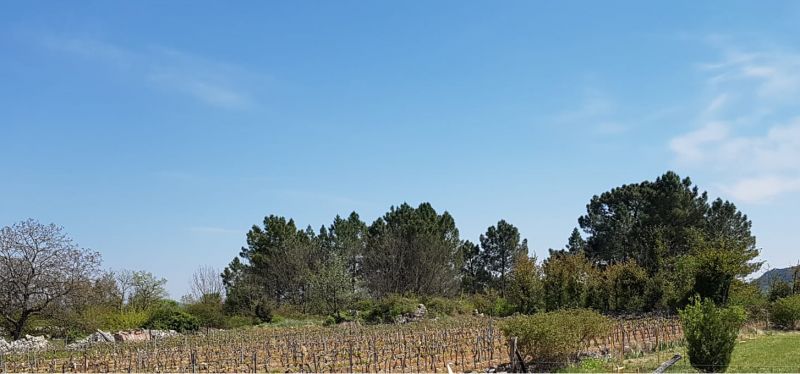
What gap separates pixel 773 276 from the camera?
3544 centimetres

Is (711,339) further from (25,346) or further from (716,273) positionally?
(25,346)

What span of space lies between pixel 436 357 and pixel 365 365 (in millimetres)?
2227

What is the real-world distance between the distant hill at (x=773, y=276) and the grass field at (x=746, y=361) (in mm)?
19072

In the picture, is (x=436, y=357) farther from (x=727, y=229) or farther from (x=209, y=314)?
(x=727, y=229)

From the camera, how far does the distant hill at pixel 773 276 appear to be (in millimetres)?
35469

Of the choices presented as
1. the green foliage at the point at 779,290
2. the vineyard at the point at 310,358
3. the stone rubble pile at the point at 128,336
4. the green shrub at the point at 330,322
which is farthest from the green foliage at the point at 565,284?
the stone rubble pile at the point at 128,336

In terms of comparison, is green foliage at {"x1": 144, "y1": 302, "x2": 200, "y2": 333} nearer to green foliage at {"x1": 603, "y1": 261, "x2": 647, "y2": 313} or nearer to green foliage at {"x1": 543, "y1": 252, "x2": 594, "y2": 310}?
green foliage at {"x1": 543, "y1": 252, "x2": 594, "y2": 310}

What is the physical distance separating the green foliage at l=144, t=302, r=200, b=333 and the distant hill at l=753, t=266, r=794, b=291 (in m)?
28.9

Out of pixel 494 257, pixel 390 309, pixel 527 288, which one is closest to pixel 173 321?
pixel 390 309

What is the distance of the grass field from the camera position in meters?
12.8

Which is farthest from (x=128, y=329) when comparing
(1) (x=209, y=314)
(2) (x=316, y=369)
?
(2) (x=316, y=369)

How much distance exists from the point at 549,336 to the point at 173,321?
75.2 feet

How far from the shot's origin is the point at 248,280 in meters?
49.6

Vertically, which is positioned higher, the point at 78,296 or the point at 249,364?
the point at 78,296
